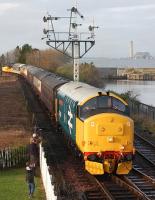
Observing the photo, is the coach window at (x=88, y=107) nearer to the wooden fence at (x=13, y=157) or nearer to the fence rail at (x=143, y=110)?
the wooden fence at (x=13, y=157)

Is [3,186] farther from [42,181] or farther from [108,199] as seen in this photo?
[108,199]

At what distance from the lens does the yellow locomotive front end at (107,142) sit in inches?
705

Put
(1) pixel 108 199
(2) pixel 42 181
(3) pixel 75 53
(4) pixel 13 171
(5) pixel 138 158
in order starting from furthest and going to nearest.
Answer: (3) pixel 75 53 < (5) pixel 138 158 < (4) pixel 13 171 < (2) pixel 42 181 < (1) pixel 108 199

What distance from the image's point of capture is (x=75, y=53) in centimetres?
4238

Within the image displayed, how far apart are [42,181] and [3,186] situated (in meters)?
1.59

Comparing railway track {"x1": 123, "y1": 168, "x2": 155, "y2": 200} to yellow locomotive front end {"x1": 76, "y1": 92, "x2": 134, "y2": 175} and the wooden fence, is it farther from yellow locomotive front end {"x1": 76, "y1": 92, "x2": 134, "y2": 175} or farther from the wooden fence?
the wooden fence

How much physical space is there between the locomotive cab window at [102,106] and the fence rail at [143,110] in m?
21.8

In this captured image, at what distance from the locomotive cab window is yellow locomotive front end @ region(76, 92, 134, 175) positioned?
29 cm

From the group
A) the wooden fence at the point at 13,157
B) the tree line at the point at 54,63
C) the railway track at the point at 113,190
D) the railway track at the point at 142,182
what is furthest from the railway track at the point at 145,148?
the tree line at the point at 54,63

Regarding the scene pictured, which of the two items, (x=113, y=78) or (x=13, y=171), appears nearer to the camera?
(x=13, y=171)

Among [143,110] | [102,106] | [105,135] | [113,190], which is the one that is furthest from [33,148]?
[143,110]

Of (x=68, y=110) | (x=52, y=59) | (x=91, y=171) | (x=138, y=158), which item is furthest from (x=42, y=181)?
(x=52, y=59)

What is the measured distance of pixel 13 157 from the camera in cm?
2255

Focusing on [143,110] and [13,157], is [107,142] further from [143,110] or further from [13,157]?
[143,110]
